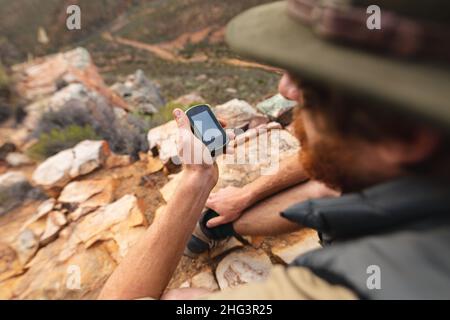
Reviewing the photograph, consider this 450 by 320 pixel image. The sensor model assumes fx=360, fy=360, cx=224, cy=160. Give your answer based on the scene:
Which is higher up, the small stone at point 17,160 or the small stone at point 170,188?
the small stone at point 170,188

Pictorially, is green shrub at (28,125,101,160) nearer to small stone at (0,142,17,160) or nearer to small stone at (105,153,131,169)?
small stone at (0,142,17,160)

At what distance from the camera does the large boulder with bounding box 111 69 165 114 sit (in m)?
6.88

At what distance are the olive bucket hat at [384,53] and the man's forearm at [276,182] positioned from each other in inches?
48.3

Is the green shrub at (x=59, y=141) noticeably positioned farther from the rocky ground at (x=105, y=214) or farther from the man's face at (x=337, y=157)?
the man's face at (x=337, y=157)

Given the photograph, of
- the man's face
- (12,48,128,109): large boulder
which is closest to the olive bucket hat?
the man's face

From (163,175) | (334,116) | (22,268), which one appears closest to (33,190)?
(22,268)

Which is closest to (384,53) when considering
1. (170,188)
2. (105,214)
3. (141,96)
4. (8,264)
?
(170,188)

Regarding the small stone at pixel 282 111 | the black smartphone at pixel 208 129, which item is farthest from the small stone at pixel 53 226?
the small stone at pixel 282 111

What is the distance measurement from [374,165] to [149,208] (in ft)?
7.43

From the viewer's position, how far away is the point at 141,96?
296 inches

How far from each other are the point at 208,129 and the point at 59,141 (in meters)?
3.09

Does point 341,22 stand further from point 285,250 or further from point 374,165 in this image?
point 285,250

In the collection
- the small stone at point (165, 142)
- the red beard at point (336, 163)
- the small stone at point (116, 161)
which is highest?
the red beard at point (336, 163)

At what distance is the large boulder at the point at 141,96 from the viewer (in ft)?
22.6
